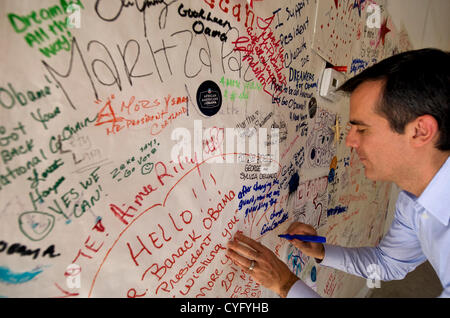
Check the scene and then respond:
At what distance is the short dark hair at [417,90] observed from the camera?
0.74m

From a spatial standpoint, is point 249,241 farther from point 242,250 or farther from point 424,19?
point 424,19

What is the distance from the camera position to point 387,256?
3.46ft

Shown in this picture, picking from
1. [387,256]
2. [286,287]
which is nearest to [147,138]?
[286,287]

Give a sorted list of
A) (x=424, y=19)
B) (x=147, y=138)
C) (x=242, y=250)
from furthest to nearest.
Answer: (x=424, y=19)
(x=242, y=250)
(x=147, y=138)

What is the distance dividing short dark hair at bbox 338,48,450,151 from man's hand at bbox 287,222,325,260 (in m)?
0.46

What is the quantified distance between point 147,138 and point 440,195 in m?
0.89

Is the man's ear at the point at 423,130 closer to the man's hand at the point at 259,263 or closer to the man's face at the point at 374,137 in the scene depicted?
the man's face at the point at 374,137

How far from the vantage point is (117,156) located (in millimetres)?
474

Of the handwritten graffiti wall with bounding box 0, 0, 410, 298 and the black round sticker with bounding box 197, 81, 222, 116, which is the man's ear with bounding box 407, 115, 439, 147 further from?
the black round sticker with bounding box 197, 81, 222, 116

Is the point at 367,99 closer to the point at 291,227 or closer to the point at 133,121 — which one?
the point at 291,227

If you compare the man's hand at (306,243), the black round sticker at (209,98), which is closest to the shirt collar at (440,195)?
the man's hand at (306,243)

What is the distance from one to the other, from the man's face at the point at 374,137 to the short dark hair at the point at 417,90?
0.02 m
